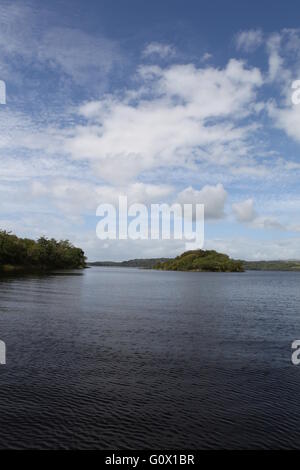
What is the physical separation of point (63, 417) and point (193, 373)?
13.0 m

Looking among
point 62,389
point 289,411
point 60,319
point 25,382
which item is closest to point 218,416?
point 289,411

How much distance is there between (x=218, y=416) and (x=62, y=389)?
11627mm

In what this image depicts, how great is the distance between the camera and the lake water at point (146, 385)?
67.4 feet

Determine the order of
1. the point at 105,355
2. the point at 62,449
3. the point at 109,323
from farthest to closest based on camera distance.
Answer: the point at 109,323, the point at 105,355, the point at 62,449

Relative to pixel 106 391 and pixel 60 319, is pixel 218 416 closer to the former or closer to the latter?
pixel 106 391

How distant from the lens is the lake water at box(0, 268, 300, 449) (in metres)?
20.5

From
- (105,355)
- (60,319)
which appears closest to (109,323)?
(60,319)

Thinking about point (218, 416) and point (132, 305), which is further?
point (132, 305)

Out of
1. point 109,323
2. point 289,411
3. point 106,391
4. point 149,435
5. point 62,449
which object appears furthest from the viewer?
point 109,323

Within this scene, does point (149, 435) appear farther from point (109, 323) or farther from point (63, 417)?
point (109, 323)

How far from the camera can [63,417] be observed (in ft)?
73.3

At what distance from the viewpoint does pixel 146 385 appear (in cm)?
2812

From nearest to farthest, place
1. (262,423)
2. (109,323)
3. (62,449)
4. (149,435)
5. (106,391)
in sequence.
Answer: (62,449) < (149,435) < (262,423) < (106,391) < (109,323)

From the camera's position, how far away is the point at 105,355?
35.8 m
